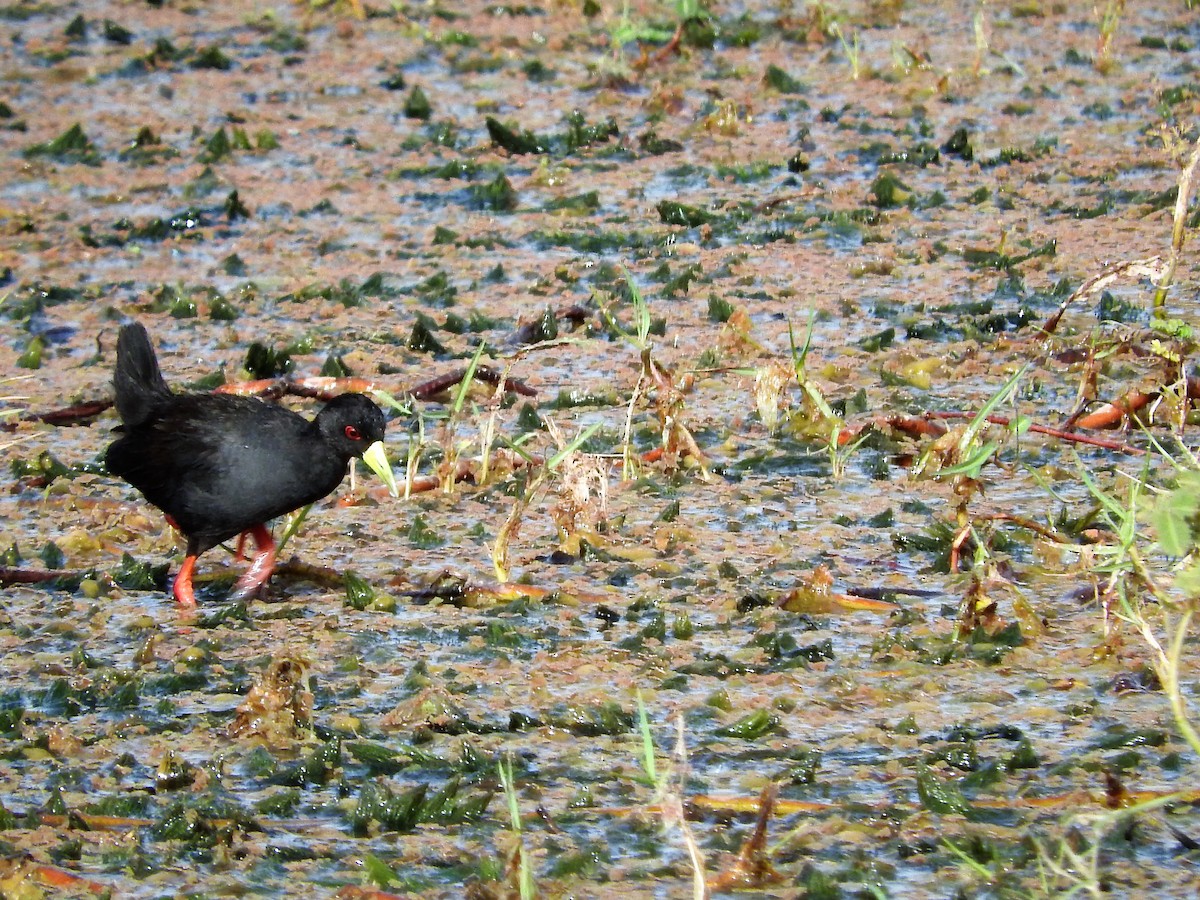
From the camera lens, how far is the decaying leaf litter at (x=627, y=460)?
3912 mm

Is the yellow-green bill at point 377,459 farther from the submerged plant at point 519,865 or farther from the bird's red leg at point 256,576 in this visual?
the submerged plant at point 519,865

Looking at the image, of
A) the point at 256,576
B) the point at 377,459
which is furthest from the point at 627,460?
the point at 256,576

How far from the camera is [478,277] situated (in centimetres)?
824

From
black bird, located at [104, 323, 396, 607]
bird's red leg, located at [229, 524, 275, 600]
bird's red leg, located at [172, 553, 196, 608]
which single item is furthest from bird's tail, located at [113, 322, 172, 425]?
bird's red leg, located at [229, 524, 275, 600]

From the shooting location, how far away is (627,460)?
5871 mm

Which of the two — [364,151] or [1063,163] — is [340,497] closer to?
[364,151]

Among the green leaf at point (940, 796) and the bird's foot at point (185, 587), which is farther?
the bird's foot at point (185, 587)

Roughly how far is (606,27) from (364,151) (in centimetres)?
260

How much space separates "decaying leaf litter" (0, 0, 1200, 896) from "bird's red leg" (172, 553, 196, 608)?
2.5 inches

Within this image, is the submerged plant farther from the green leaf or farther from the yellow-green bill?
the yellow-green bill

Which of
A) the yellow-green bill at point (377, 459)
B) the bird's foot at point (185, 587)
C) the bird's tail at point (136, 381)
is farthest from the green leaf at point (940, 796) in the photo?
the bird's tail at point (136, 381)

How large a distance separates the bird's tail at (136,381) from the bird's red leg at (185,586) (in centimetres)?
54

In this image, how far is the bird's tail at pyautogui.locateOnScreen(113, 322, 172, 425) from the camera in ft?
18.6

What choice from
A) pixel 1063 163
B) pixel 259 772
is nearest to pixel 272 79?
pixel 1063 163
